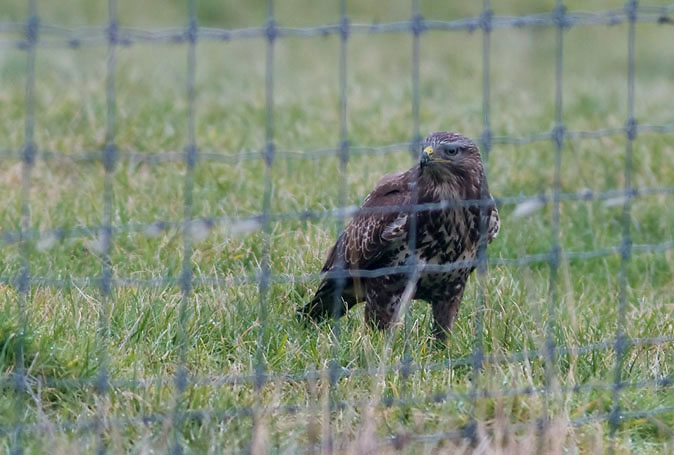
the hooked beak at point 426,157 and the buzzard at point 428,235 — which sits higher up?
the hooked beak at point 426,157

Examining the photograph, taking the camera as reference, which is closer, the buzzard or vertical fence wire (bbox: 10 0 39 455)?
vertical fence wire (bbox: 10 0 39 455)

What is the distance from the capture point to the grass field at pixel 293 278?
411 cm

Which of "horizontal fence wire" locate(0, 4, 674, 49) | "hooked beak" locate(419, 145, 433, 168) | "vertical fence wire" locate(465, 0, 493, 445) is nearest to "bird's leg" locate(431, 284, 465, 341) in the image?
"vertical fence wire" locate(465, 0, 493, 445)

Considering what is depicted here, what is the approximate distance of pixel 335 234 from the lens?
20.3 feet

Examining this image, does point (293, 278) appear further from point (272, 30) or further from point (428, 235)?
point (272, 30)

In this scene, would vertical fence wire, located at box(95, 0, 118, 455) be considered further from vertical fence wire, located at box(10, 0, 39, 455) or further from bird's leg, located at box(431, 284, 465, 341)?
bird's leg, located at box(431, 284, 465, 341)

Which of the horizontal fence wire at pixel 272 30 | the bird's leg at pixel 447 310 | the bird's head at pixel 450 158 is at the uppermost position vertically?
the horizontal fence wire at pixel 272 30

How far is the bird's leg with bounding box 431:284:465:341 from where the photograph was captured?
17.1 feet

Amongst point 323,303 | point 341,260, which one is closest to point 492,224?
point 341,260

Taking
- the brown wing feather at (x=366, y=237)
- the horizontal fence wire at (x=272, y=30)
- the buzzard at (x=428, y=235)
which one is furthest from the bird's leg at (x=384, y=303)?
the horizontal fence wire at (x=272, y=30)

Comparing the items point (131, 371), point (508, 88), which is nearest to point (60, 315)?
point (131, 371)

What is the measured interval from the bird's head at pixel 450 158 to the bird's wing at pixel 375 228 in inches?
6.7

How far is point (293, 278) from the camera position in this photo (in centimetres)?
511

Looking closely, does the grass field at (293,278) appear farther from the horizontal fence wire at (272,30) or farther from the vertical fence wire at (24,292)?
the horizontal fence wire at (272,30)
